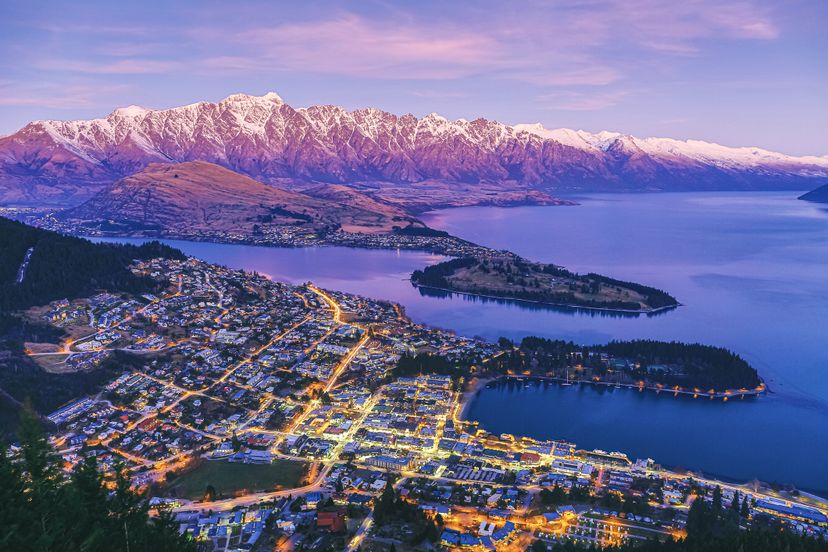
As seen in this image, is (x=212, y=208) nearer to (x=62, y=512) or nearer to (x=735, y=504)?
(x=735, y=504)

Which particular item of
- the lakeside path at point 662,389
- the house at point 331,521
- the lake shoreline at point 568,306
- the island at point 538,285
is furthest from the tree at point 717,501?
the island at point 538,285

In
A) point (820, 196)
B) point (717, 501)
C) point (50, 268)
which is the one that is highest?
point (820, 196)

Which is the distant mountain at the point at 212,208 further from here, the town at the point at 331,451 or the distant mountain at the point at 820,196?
the distant mountain at the point at 820,196

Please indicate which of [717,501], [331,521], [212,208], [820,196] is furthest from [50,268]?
[820,196]

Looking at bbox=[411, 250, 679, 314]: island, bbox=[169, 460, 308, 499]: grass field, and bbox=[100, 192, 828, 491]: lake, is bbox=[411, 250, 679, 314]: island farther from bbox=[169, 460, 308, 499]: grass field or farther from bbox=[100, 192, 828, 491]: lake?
bbox=[169, 460, 308, 499]: grass field

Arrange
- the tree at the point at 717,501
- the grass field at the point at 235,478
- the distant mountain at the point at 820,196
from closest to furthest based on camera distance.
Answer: the tree at the point at 717,501, the grass field at the point at 235,478, the distant mountain at the point at 820,196
